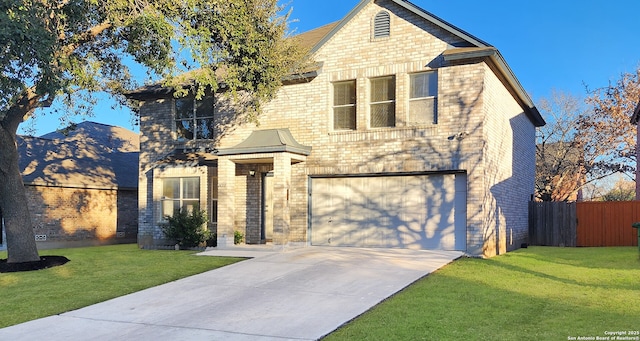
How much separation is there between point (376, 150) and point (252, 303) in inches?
294

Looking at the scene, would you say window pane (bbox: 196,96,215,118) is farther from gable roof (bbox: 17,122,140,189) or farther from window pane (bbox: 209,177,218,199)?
gable roof (bbox: 17,122,140,189)

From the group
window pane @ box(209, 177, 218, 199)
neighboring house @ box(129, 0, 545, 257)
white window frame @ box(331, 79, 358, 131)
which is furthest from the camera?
window pane @ box(209, 177, 218, 199)

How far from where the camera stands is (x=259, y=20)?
44.7 ft

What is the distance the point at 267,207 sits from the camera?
16.4 meters

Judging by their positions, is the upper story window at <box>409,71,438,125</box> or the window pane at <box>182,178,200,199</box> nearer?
the upper story window at <box>409,71,438,125</box>

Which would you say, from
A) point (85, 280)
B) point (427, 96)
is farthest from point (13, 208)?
point (427, 96)

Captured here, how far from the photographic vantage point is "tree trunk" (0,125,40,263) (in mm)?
12891

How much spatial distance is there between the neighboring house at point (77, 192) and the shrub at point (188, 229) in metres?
6.09

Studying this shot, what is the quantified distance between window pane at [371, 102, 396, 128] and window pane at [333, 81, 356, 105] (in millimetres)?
754

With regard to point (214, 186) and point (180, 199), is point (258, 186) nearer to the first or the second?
point (214, 186)

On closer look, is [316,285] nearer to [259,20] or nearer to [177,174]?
[259,20]

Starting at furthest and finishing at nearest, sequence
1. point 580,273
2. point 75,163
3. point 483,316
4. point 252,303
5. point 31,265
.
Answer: point 75,163
point 31,265
point 580,273
point 252,303
point 483,316

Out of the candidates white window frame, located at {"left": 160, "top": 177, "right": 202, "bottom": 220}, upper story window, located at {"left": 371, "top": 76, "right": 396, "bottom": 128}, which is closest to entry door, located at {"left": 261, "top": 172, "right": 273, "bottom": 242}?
white window frame, located at {"left": 160, "top": 177, "right": 202, "bottom": 220}

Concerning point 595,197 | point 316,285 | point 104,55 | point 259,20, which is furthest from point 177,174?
point 595,197
